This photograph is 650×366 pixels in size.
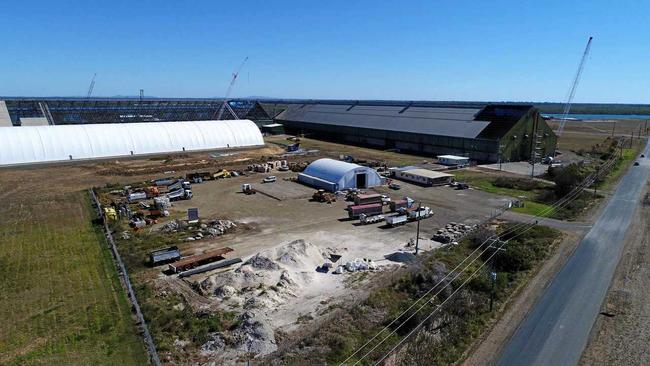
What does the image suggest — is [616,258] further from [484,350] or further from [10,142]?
[10,142]

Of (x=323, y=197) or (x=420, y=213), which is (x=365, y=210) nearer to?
(x=420, y=213)

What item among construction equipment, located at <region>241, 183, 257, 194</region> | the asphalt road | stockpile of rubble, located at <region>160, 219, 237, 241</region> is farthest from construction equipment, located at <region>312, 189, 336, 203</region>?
the asphalt road

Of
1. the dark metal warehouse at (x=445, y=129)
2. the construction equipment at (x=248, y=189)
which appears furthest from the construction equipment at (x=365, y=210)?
the dark metal warehouse at (x=445, y=129)

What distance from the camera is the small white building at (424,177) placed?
5588 cm

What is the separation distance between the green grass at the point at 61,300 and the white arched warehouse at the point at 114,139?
35.7 metres

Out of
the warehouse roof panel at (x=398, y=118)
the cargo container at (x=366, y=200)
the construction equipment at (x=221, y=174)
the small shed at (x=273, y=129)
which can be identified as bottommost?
the cargo container at (x=366, y=200)

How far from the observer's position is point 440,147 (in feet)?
263

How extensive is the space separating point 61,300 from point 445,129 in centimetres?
7171

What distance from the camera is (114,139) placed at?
7638 centimetres

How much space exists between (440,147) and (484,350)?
2533 inches

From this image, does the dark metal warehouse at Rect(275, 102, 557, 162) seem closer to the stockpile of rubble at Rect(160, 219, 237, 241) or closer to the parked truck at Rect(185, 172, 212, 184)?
the parked truck at Rect(185, 172, 212, 184)

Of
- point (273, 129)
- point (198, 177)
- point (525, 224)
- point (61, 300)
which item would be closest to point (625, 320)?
point (525, 224)

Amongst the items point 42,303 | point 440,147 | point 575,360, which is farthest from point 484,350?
point 440,147

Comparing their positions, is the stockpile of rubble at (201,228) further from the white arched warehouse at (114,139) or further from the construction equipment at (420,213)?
the white arched warehouse at (114,139)
